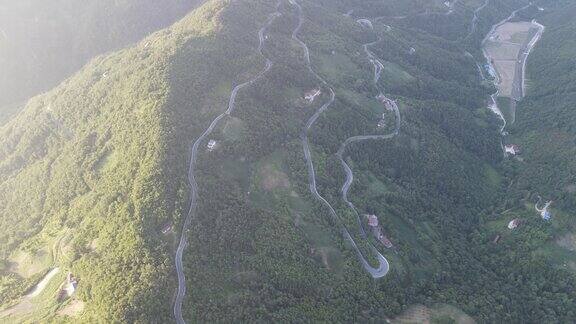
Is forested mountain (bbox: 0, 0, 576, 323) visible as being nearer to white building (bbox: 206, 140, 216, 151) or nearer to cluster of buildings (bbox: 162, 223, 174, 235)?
cluster of buildings (bbox: 162, 223, 174, 235)

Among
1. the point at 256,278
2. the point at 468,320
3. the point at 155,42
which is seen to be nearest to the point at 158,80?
the point at 155,42

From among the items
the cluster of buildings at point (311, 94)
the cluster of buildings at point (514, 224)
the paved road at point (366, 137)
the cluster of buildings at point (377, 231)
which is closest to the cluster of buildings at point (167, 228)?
the paved road at point (366, 137)

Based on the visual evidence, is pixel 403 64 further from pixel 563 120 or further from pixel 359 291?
pixel 359 291

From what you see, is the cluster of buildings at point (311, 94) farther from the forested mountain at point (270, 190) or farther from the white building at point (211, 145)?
the white building at point (211, 145)

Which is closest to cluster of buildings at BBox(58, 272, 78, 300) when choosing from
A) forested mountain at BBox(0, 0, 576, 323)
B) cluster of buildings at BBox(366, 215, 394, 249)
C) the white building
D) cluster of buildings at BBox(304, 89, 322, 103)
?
forested mountain at BBox(0, 0, 576, 323)

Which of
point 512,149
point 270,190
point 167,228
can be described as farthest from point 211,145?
point 512,149

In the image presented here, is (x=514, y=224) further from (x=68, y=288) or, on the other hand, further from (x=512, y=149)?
(x=68, y=288)
